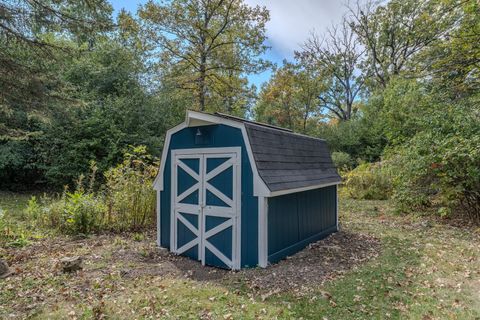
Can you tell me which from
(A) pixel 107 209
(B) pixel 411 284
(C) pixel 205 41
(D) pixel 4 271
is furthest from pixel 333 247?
(C) pixel 205 41

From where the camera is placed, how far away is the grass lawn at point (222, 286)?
10.5 feet

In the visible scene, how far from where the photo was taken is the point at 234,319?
119 inches

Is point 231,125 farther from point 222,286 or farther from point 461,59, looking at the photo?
point 461,59

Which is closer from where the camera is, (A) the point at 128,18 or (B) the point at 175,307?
(B) the point at 175,307

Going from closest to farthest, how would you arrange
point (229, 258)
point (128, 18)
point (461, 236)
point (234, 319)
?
point (234, 319)
point (229, 258)
point (461, 236)
point (128, 18)

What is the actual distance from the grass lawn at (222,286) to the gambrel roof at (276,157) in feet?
3.98

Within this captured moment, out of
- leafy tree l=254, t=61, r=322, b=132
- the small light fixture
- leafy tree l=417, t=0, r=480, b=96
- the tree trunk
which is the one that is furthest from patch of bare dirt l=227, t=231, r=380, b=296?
leafy tree l=254, t=61, r=322, b=132

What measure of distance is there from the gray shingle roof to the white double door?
0.38 metres

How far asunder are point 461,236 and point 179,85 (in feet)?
38.8

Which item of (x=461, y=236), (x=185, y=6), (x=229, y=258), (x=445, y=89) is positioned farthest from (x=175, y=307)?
(x=185, y=6)

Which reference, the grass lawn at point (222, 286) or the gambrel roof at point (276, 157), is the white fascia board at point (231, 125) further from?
the grass lawn at point (222, 286)

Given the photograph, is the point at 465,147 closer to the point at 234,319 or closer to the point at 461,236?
the point at 461,236

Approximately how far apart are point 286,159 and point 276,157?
0.35 metres

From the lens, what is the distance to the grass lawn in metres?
3.19
